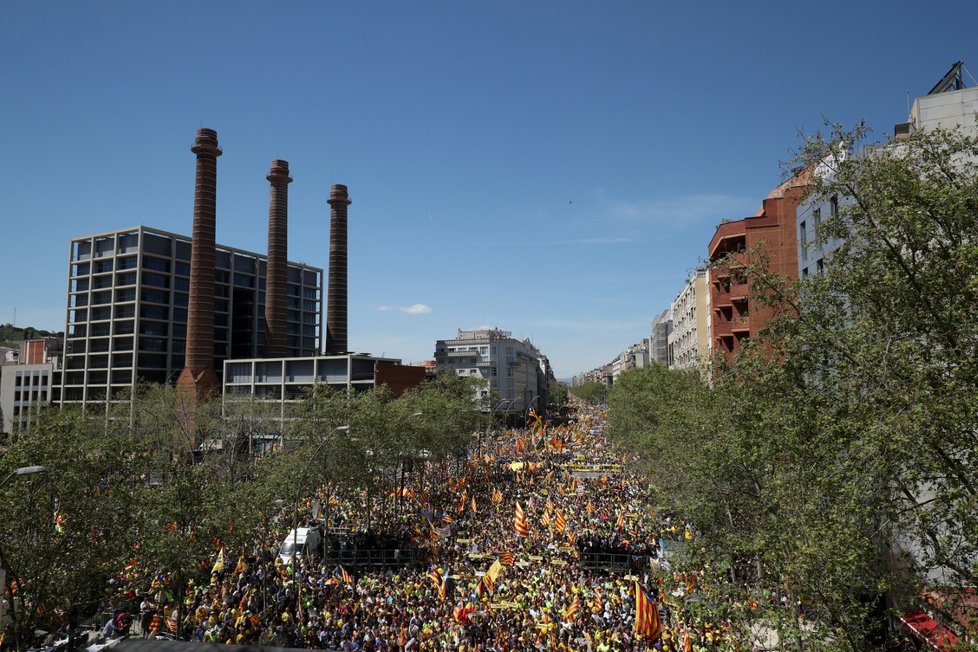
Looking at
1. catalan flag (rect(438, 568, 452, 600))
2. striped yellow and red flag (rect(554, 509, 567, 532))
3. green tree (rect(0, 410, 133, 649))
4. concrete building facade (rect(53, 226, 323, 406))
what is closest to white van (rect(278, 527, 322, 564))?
catalan flag (rect(438, 568, 452, 600))

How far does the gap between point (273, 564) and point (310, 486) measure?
23.9 ft

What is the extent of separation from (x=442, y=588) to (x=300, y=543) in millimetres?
9784

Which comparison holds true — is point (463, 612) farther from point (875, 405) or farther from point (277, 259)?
point (277, 259)

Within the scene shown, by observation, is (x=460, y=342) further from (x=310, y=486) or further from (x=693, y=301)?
(x=310, y=486)

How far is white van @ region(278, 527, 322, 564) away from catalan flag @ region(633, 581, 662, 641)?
16681mm

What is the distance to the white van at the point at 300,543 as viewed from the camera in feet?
94.8

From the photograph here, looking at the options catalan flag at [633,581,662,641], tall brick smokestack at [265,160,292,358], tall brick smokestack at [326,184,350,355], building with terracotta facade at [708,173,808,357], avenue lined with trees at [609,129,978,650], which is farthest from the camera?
tall brick smokestack at [326,184,350,355]

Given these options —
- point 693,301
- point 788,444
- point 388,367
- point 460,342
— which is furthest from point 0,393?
point 788,444

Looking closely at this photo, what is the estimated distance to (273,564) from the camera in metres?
26.0

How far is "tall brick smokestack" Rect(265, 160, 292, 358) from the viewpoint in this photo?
81.9 m

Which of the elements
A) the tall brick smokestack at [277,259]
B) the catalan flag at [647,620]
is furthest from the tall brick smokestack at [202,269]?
the catalan flag at [647,620]

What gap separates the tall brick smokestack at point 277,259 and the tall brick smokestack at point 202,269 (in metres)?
9.69

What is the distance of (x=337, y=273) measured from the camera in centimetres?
9200

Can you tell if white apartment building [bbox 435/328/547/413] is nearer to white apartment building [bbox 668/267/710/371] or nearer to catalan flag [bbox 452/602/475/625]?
white apartment building [bbox 668/267/710/371]
